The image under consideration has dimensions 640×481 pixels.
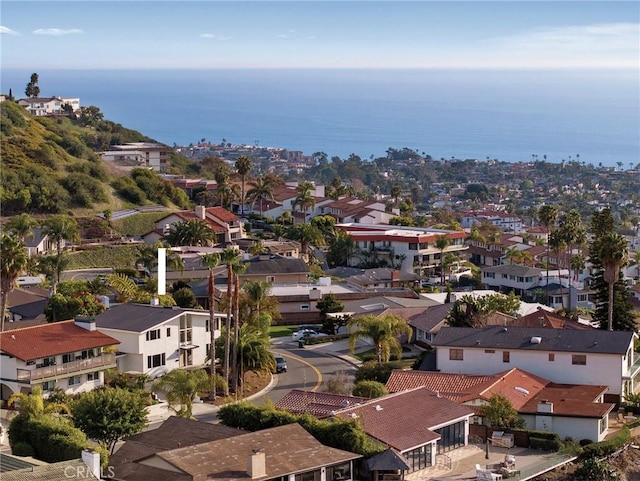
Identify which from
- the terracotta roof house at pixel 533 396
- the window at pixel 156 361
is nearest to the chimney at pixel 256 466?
the terracotta roof house at pixel 533 396

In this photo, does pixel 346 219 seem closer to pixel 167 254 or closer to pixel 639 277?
pixel 639 277

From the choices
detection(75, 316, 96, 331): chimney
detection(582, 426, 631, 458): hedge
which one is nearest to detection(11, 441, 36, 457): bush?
detection(75, 316, 96, 331): chimney

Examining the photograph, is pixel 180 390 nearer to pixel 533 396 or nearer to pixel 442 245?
pixel 533 396

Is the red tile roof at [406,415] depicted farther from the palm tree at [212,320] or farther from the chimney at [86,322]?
the chimney at [86,322]

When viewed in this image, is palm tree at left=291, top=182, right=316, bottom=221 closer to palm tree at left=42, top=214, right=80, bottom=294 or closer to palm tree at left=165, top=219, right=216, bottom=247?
palm tree at left=165, top=219, right=216, bottom=247

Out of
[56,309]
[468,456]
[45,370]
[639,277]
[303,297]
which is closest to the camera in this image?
[468,456]

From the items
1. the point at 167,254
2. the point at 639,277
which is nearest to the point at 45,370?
the point at 167,254
